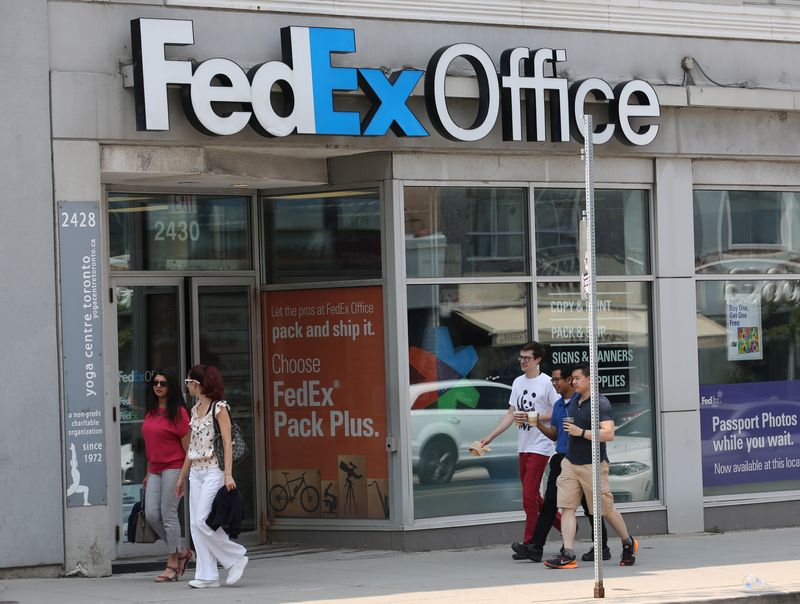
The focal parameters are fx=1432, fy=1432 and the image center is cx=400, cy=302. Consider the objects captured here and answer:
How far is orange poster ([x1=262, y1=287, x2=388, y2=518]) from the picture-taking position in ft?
46.3

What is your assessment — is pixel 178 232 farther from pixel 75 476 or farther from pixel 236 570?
pixel 236 570

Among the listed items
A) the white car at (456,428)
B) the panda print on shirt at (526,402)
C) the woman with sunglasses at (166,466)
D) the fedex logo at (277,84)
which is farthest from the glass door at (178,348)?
A: the panda print on shirt at (526,402)

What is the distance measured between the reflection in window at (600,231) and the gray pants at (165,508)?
4.59 meters

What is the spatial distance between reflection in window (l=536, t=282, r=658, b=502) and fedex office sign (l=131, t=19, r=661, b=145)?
1.70 meters

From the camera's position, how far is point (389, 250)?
13.9 meters

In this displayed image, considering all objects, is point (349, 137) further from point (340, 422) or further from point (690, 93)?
point (690, 93)

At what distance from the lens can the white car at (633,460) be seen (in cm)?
1512

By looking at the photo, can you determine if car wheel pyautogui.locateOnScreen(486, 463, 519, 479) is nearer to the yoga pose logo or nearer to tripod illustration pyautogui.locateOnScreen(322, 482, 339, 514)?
tripod illustration pyautogui.locateOnScreen(322, 482, 339, 514)

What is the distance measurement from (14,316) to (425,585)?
4.19 meters

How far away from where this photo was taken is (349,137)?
13.6 metres

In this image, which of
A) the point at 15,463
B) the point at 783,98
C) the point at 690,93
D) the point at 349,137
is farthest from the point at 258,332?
the point at 783,98

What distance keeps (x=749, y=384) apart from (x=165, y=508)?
22.9ft

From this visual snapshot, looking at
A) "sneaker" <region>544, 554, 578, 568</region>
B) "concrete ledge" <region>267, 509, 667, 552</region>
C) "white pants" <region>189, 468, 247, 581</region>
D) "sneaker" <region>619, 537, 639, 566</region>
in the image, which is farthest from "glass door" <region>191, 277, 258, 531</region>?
"sneaker" <region>619, 537, 639, 566</region>

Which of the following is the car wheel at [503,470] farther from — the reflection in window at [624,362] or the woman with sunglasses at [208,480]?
the woman with sunglasses at [208,480]
